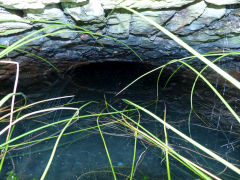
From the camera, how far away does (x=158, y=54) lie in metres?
1.75

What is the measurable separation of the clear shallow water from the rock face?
A: 0.40m

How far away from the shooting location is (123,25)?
1.52 m

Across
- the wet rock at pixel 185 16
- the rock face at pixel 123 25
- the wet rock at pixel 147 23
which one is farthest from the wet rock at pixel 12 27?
the wet rock at pixel 185 16

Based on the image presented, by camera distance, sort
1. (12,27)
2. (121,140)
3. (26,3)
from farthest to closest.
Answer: (12,27) < (26,3) < (121,140)

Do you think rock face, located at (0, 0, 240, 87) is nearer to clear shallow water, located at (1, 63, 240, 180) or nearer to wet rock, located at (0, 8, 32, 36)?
wet rock, located at (0, 8, 32, 36)

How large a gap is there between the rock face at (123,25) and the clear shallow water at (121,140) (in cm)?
40

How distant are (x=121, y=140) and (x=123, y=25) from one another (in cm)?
94

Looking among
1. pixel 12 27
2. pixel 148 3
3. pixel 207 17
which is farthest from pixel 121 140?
pixel 12 27

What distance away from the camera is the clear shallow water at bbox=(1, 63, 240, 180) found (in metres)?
0.78

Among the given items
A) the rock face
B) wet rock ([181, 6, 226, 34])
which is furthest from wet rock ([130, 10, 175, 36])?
wet rock ([181, 6, 226, 34])

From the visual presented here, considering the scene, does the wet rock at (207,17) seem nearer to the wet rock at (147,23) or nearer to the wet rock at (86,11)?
the wet rock at (147,23)

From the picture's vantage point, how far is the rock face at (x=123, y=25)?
1.35m

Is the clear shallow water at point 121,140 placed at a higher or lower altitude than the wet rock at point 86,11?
lower

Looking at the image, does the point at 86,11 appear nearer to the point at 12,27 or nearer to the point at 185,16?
the point at 12,27
